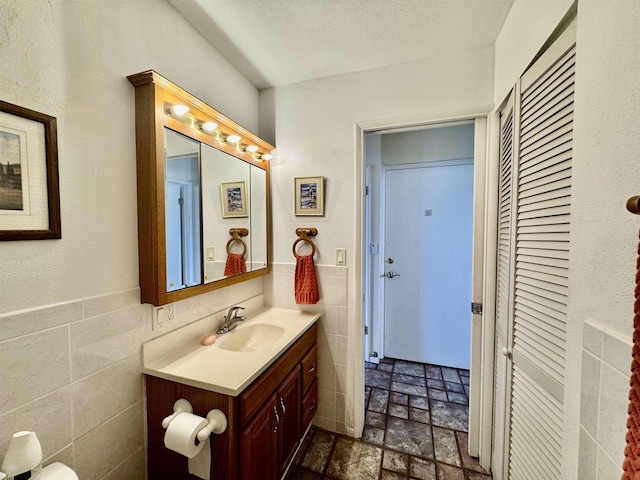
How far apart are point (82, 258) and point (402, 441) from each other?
2.04 metres

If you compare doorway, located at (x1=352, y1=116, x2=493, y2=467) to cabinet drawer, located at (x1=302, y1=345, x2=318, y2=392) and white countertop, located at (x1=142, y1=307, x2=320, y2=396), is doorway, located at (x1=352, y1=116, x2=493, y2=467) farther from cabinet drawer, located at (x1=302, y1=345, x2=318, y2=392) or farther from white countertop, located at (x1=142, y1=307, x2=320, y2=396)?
white countertop, located at (x1=142, y1=307, x2=320, y2=396)

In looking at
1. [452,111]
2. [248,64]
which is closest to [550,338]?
[452,111]

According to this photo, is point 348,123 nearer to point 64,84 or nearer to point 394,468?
point 64,84

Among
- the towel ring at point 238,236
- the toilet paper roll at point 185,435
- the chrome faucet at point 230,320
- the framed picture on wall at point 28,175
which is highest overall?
the framed picture on wall at point 28,175

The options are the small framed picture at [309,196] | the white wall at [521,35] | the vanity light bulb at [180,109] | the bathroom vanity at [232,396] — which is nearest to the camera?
the white wall at [521,35]

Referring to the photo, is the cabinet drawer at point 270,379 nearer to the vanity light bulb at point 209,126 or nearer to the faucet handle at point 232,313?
the faucet handle at point 232,313

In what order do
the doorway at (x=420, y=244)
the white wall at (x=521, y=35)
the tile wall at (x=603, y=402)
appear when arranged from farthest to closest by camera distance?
the doorway at (x=420, y=244), the white wall at (x=521, y=35), the tile wall at (x=603, y=402)

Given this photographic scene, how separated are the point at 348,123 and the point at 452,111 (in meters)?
0.63

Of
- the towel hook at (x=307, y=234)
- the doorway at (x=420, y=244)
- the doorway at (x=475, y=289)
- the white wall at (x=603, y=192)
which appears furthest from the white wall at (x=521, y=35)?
the towel hook at (x=307, y=234)

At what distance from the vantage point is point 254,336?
1.65 metres

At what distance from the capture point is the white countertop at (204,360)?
102 centimetres

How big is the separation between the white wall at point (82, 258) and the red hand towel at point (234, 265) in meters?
0.49

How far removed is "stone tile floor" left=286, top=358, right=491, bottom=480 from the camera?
1.49m

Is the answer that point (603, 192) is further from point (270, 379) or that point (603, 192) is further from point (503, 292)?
point (270, 379)
